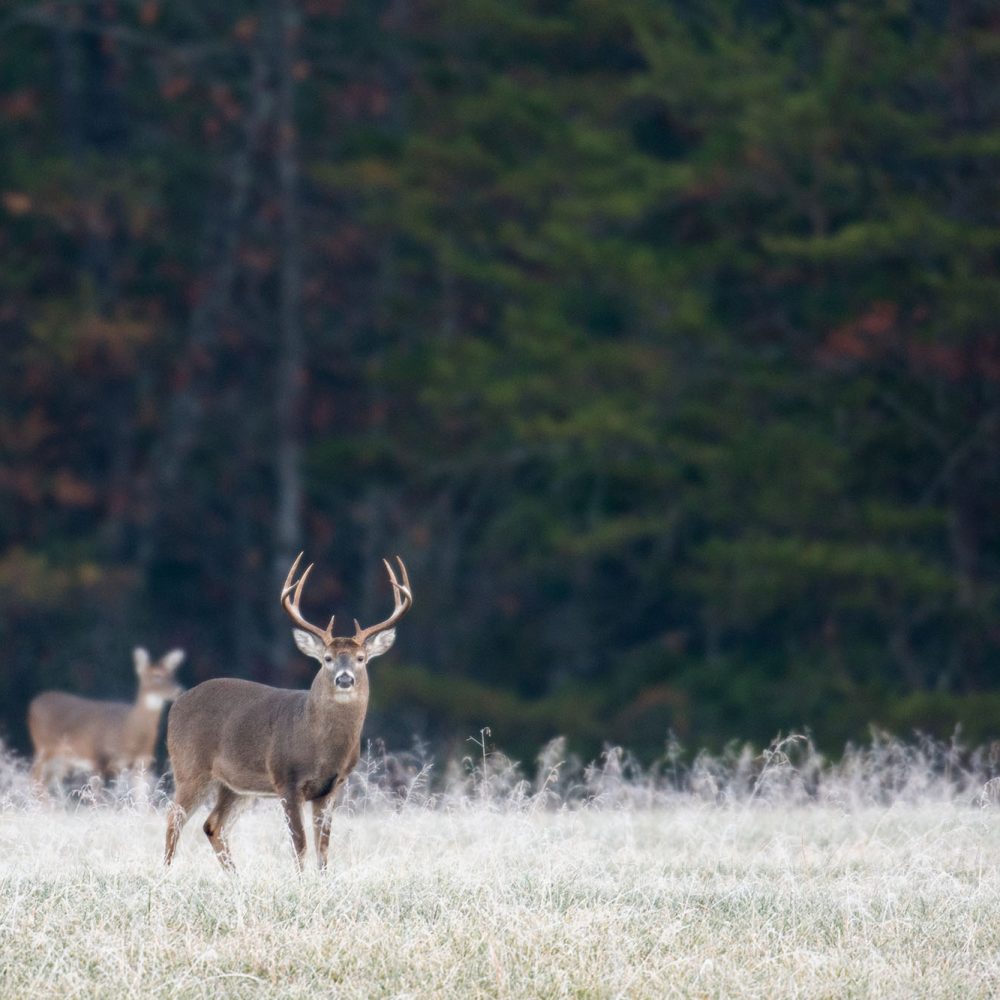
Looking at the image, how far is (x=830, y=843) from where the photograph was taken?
788 cm

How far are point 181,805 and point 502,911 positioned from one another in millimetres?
1983

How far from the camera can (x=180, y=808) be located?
23.9ft

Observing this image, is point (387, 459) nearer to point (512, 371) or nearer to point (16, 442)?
point (512, 371)

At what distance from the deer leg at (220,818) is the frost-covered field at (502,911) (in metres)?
0.09

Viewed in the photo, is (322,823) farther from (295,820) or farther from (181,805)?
(181,805)

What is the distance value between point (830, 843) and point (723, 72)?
38.4 ft

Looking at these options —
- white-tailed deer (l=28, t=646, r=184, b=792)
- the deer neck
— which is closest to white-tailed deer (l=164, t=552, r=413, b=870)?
white-tailed deer (l=28, t=646, r=184, b=792)

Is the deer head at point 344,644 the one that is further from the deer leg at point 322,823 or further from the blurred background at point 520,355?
the blurred background at point 520,355

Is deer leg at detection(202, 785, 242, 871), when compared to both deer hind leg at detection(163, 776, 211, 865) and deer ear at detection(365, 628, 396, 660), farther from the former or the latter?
deer ear at detection(365, 628, 396, 660)

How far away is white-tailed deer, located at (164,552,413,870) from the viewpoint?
23.4 feet

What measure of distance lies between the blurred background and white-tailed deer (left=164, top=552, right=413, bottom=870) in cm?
972

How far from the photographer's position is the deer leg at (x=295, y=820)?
6.92 meters

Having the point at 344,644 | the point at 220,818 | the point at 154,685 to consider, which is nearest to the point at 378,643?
the point at 344,644

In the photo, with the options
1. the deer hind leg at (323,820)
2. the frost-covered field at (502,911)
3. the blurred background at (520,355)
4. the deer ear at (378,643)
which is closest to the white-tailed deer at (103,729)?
the frost-covered field at (502,911)
